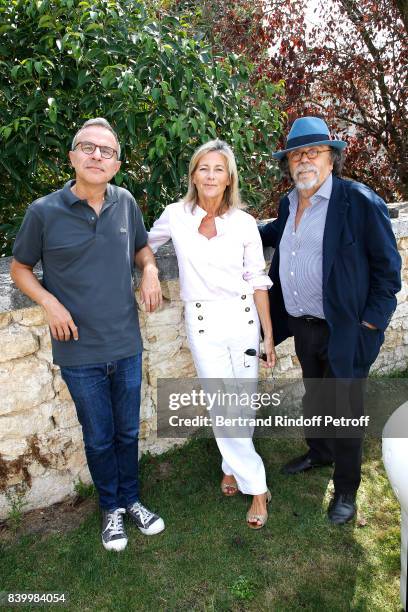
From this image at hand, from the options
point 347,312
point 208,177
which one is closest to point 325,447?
point 347,312

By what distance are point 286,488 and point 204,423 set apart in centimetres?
76

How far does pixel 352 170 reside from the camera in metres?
6.31

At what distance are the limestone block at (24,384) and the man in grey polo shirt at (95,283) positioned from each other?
40cm

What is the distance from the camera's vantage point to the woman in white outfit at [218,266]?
2828 millimetres

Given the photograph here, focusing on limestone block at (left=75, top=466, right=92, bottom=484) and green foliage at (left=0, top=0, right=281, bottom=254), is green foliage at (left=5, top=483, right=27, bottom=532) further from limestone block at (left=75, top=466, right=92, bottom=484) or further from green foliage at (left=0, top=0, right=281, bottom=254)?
green foliage at (left=0, top=0, right=281, bottom=254)

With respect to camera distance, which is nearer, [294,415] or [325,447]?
[325,447]

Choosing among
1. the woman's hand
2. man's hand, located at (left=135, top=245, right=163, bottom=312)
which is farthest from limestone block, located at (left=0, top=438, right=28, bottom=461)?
the woman's hand

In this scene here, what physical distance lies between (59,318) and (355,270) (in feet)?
4.93

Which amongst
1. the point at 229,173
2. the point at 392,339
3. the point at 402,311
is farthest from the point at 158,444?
the point at 402,311

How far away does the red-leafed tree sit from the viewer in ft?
18.9

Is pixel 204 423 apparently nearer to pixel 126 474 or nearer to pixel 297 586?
pixel 126 474

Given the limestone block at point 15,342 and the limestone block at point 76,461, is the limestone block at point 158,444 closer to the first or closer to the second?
the limestone block at point 76,461

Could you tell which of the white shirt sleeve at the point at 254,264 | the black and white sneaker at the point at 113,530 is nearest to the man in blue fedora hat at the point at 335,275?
the white shirt sleeve at the point at 254,264

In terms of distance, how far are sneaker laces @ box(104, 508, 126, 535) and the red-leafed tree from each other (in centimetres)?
425
